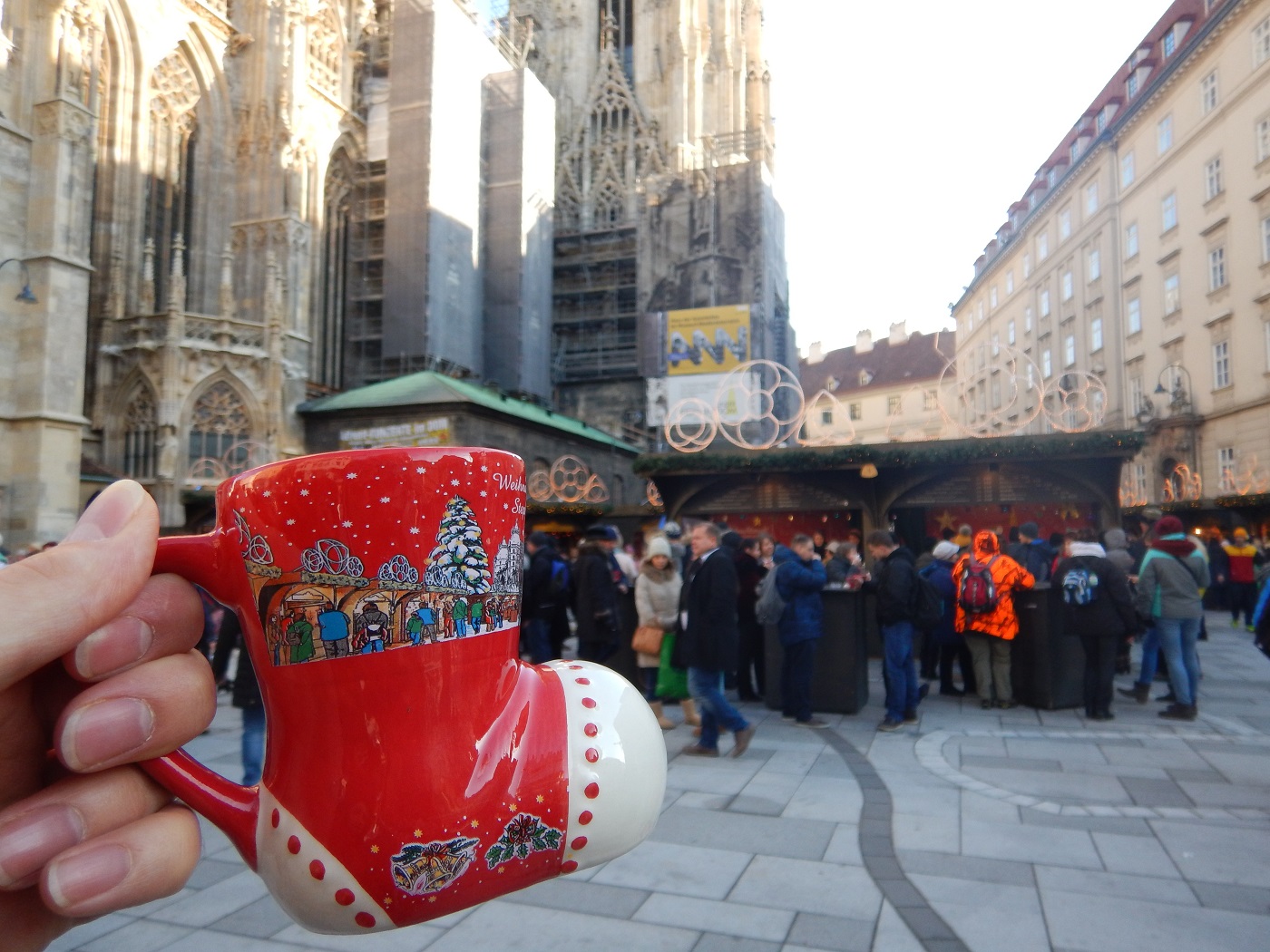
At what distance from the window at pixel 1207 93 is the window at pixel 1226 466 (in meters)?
10.7

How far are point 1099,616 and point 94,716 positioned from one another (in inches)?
302

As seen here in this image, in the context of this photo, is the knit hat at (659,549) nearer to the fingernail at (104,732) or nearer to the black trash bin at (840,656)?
the black trash bin at (840,656)

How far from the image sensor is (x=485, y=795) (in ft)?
2.98

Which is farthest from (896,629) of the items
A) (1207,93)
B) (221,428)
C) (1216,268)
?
(1207,93)

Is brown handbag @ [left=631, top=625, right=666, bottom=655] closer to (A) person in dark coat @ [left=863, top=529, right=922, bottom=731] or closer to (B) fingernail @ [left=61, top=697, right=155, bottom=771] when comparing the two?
(A) person in dark coat @ [left=863, top=529, right=922, bottom=731]

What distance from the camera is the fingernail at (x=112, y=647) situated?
2.64 feet

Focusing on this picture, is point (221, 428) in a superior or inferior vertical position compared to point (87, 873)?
superior

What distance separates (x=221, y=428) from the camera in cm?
2164

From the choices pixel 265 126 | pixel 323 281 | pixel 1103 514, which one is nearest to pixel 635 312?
pixel 323 281

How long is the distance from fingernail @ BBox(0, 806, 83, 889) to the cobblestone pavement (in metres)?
2.72

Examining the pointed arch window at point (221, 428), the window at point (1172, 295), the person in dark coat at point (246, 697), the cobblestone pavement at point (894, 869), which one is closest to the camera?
the cobblestone pavement at point (894, 869)

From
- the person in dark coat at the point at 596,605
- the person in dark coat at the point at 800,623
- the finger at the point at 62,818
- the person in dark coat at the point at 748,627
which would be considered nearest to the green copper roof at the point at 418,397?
the person in dark coat at the point at 748,627

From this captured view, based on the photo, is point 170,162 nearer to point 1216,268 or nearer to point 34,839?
point 34,839

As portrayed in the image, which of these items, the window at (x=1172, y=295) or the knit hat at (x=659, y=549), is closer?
the knit hat at (x=659, y=549)
